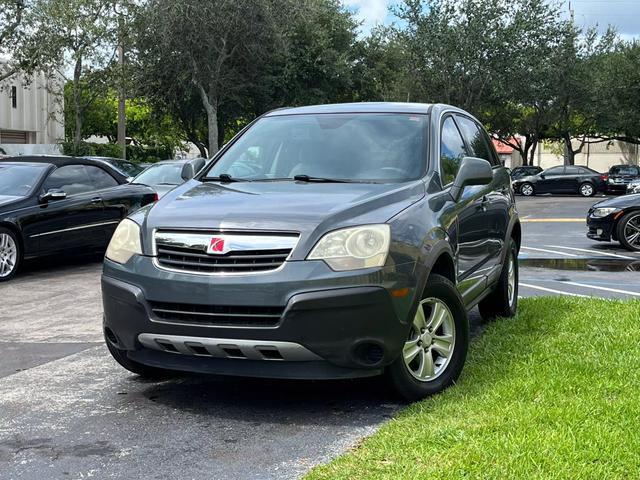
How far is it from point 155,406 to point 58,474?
108cm

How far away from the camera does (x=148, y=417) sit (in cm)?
453

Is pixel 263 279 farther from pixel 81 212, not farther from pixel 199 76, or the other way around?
pixel 199 76

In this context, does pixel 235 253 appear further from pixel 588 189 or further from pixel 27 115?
pixel 27 115

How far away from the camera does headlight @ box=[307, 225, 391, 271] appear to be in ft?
13.9

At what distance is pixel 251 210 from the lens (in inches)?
178

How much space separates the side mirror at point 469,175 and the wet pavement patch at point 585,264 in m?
6.00

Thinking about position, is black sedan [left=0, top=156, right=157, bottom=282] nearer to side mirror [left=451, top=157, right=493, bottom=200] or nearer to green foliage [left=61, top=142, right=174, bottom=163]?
side mirror [left=451, top=157, right=493, bottom=200]

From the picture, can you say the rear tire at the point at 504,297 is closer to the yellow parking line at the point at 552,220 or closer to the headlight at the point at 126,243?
the headlight at the point at 126,243

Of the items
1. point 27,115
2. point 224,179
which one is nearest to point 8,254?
point 224,179

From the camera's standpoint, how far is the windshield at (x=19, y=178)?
1038 cm

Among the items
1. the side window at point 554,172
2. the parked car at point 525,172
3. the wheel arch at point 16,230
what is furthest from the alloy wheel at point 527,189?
the wheel arch at point 16,230

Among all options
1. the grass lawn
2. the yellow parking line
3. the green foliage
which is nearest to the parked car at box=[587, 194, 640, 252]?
the yellow parking line

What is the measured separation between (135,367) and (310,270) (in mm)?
1570

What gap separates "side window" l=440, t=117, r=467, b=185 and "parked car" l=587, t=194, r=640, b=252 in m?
7.93
